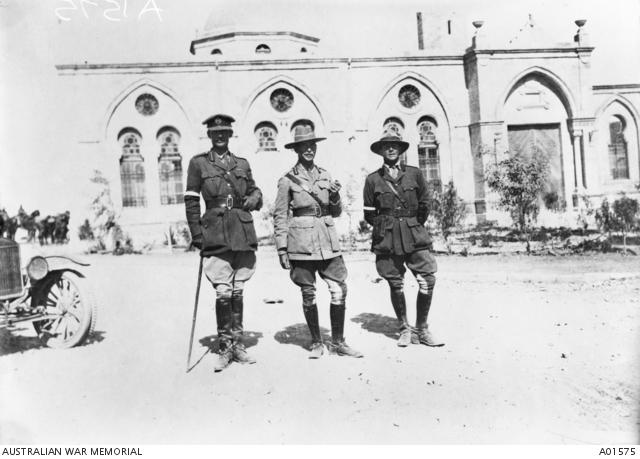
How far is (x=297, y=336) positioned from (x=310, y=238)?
133 centimetres

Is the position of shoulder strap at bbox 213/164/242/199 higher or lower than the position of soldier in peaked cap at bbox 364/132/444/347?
higher

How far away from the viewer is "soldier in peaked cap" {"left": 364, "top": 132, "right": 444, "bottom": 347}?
16.7 feet

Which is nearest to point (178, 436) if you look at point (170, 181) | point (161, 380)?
point (161, 380)

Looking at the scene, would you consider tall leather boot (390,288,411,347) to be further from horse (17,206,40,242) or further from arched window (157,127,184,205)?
arched window (157,127,184,205)

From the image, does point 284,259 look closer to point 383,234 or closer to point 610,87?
point 383,234

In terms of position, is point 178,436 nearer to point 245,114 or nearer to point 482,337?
point 482,337

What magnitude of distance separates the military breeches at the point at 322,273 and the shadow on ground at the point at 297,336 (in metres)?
0.60

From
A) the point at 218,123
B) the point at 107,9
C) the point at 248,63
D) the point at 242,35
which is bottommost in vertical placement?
the point at 218,123

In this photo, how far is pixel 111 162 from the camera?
18.2 meters

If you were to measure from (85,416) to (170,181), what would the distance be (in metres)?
15.5

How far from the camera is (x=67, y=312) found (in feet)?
17.4

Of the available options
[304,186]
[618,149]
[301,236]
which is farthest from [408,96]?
[301,236]

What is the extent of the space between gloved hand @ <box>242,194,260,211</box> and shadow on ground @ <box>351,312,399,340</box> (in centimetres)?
190

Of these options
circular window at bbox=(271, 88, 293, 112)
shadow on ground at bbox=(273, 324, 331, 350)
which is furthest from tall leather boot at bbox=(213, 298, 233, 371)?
circular window at bbox=(271, 88, 293, 112)
